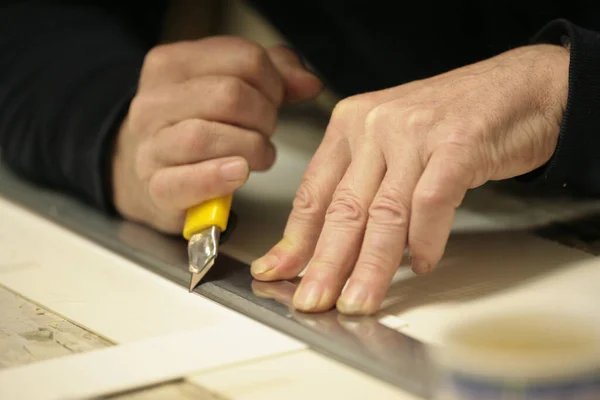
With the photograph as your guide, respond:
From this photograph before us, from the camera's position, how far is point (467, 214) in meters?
0.84

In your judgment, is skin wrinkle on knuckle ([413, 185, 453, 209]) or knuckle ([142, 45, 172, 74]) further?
knuckle ([142, 45, 172, 74])

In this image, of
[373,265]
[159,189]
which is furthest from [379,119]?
[159,189]

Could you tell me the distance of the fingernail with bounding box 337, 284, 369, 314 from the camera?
0.58 metres

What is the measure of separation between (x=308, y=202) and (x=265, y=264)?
0.08 m

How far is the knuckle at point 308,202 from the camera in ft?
2.23

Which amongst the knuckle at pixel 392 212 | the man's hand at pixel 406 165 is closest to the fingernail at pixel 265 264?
the man's hand at pixel 406 165

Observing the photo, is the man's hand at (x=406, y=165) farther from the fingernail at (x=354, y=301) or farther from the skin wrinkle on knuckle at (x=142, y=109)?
the skin wrinkle on knuckle at (x=142, y=109)

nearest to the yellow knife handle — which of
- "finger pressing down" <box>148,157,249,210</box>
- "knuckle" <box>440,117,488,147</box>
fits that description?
"finger pressing down" <box>148,157,249,210</box>

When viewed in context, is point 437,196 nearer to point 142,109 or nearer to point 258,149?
point 258,149

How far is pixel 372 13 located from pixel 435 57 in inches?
4.3

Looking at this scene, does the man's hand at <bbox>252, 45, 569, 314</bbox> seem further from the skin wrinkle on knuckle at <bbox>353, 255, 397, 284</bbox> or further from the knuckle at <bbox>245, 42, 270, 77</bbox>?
the knuckle at <bbox>245, 42, 270, 77</bbox>

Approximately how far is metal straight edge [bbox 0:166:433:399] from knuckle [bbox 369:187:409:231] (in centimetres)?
8

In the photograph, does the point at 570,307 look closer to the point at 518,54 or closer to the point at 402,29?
the point at 518,54

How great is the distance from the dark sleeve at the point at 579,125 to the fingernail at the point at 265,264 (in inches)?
10.7
